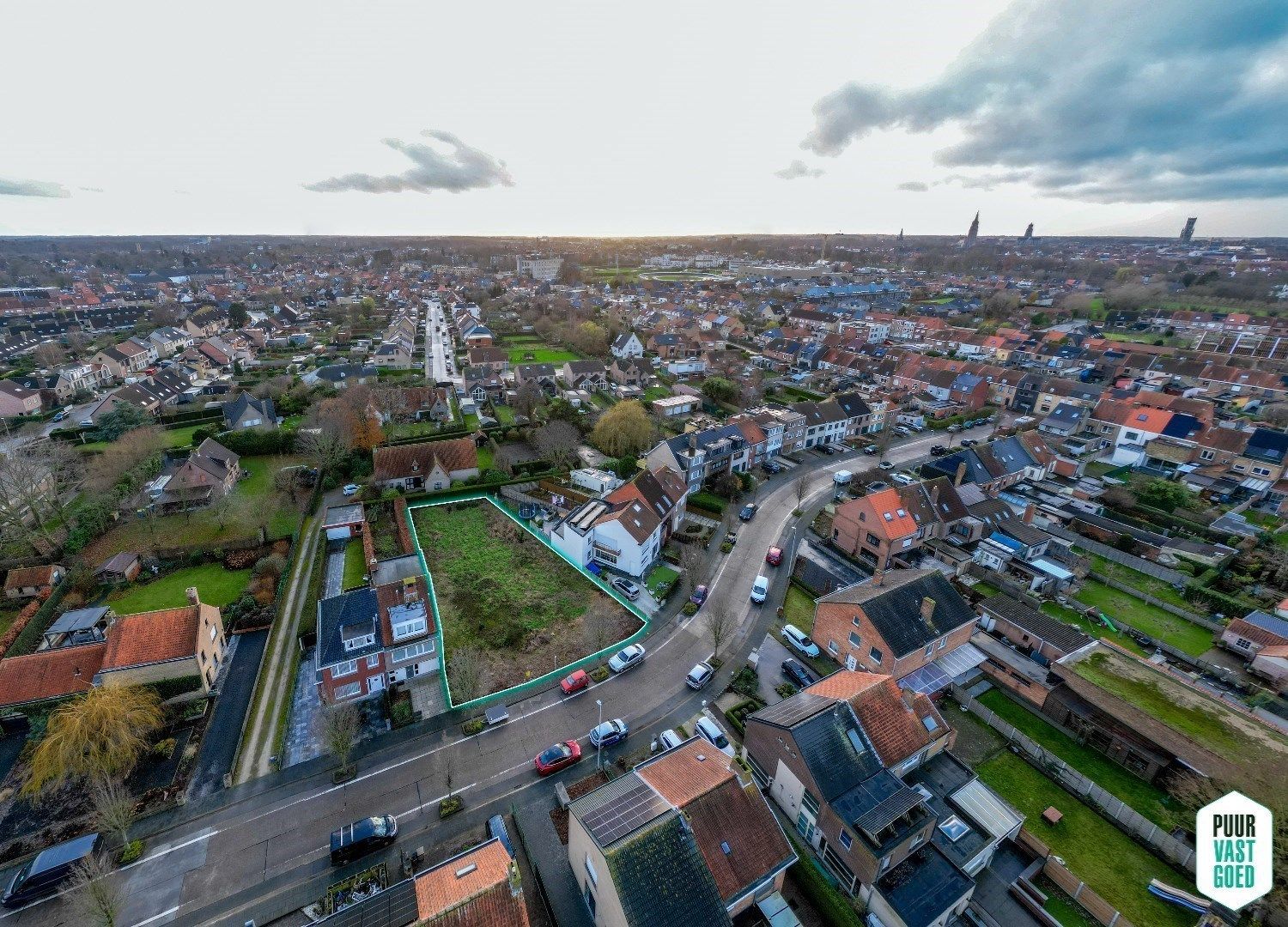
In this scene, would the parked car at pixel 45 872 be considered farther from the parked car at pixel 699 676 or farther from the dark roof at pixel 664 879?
the parked car at pixel 699 676

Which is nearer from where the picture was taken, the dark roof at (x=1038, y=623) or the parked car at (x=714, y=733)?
the parked car at (x=714, y=733)

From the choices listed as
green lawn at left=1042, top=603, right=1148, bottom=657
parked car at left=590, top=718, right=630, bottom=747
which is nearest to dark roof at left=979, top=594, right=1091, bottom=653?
green lawn at left=1042, top=603, right=1148, bottom=657

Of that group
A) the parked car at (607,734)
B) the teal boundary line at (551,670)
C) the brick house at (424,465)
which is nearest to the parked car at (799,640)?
the teal boundary line at (551,670)

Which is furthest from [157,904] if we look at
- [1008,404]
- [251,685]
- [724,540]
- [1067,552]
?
[1008,404]

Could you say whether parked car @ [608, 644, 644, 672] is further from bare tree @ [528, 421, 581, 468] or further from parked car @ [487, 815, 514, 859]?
bare tree @ [528, 421, 581, 468]

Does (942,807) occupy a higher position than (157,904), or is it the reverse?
(942,807)

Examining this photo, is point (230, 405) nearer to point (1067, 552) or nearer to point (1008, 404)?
point (1067, 552)

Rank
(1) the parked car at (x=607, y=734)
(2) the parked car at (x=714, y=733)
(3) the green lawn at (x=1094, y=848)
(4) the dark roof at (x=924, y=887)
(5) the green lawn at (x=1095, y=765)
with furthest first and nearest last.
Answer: (2) the parked car at (x=714, y=733) → (1) the parked car at (x=607, y=734) → (5) the green lawn at (x=1095, y=765) → (3) the green lawn at (x=1094, y=848) → (4) the dark roof at (x=924, y=887)
